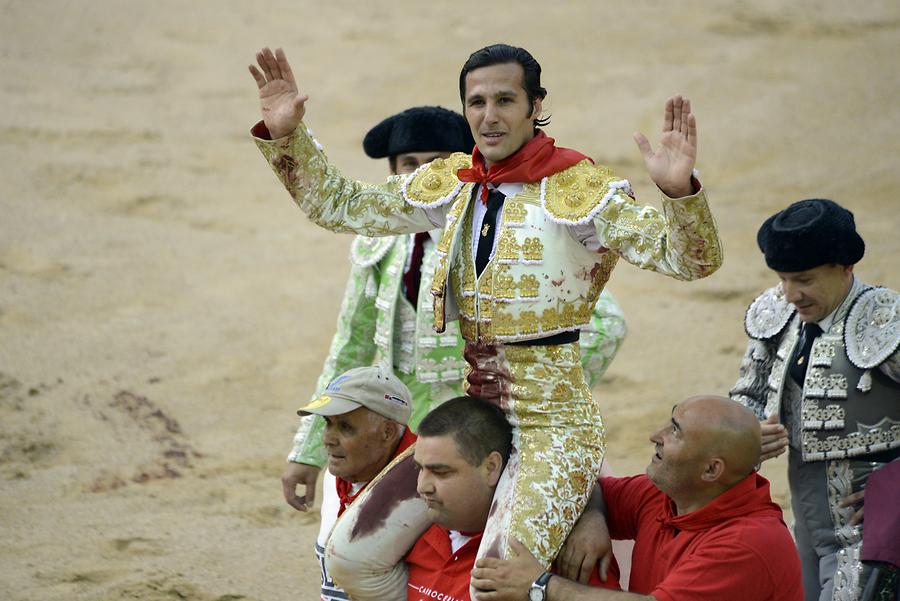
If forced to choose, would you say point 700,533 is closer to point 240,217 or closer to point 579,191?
point 579,191

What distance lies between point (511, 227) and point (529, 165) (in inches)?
6.5

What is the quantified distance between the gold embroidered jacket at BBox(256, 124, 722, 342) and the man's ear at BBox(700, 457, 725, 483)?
0.49 meters

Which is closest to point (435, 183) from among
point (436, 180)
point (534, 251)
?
point (436, 180)

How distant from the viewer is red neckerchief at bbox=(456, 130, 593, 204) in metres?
3.45

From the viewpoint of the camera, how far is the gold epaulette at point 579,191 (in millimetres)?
3334

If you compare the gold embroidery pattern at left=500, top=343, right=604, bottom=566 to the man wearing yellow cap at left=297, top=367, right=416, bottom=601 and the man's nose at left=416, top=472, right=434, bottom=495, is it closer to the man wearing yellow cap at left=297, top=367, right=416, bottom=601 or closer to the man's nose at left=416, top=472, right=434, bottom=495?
the man's nose at left=416, top=472, right=434, bottom=495

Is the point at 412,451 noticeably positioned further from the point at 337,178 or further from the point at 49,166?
the point at 49,166

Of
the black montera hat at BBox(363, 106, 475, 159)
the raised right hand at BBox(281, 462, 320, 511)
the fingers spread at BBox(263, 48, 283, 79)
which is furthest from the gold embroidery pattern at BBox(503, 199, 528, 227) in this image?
the raised right hand at BBox(281, 462, 320, 511)

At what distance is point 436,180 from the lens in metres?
3.65

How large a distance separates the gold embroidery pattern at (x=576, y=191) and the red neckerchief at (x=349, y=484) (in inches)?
35.9

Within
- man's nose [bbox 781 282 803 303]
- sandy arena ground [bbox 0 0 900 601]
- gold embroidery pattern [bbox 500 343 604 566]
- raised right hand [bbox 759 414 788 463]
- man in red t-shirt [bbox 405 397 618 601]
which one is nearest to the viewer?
gold embroidery pattern [bbox 500 343 604 566]

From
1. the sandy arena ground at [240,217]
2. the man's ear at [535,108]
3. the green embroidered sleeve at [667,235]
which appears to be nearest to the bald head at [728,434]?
the green embroidered sleeve at [667,235]

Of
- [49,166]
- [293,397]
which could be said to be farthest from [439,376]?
[49,166]

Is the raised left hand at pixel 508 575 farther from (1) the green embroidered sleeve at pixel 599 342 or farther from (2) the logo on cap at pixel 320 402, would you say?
(1) the green embroidered sleeve at pixel 599 342
